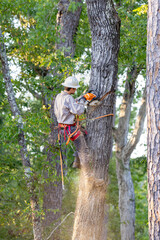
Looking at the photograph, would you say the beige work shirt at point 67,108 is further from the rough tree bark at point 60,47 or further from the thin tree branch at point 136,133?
the thin tree branch at point 136,133

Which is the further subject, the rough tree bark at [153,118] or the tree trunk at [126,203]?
the tree trunk at [126,203]

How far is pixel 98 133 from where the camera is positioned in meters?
4.70

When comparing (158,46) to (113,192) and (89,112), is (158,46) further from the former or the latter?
(113,192)

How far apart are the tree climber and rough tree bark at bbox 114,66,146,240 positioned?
5516mm

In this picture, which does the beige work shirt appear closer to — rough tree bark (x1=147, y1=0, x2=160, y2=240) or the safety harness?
the safety harness

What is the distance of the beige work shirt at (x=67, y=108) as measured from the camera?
470 cm

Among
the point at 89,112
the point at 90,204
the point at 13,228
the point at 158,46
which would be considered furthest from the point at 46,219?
the point at 158,46

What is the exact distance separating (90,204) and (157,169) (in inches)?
62.1

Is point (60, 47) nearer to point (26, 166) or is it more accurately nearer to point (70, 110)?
point (26, 166)

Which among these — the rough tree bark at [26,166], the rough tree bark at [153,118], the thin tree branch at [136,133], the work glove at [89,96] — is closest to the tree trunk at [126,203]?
the thin tree branch at [136,133]

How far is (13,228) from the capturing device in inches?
400

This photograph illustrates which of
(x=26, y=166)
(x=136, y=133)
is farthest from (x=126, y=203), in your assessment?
(x=26, y=166)

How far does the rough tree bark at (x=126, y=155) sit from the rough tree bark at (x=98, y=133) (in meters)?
5.40

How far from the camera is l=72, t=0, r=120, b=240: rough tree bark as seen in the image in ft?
15.2
